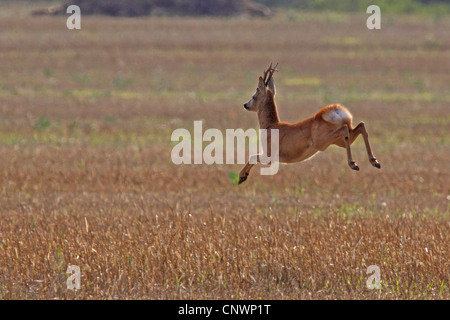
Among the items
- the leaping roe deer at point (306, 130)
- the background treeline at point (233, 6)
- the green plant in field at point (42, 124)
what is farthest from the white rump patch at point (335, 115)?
the background treeline at point (233, 6)

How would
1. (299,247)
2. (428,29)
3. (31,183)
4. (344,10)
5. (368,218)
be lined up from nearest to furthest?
1. (299,247)
2. (368,218)
3. (31,183)
4. (428,29)
5. (344,10)

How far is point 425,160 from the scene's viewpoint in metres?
19.7

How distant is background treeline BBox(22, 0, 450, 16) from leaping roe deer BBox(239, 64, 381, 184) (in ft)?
158

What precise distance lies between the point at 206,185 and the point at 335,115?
797 centimetres

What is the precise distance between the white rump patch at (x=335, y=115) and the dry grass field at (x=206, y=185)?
163 cm

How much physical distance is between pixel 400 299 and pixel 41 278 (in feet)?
11.5

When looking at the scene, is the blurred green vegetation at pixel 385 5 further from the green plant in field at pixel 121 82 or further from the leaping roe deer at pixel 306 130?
the leaping roe deer at pixel 306 130

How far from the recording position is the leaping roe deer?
884 cm

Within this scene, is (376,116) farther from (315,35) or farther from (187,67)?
(315,35)

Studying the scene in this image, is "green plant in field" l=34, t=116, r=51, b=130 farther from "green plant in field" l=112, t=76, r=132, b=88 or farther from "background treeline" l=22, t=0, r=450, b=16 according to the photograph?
"background treeline" l=22, t=0, r=450, b=16

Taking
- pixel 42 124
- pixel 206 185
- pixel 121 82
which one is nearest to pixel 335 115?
pixel 206 185

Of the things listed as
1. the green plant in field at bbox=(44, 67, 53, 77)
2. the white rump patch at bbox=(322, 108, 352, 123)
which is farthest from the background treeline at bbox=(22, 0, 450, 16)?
the white rump patch at bbox=(322, 108, 352, 123)

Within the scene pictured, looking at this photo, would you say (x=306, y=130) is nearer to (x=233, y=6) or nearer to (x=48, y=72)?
(x=48, y=72)

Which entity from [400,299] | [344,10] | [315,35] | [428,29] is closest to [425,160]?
[400,299]
